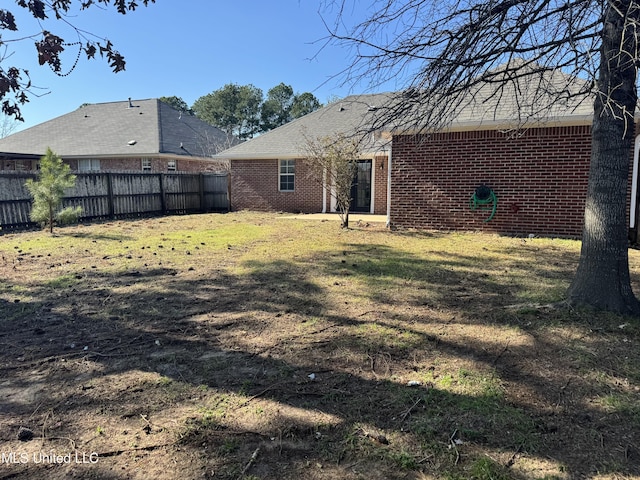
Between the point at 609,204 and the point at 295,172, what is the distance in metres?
13.9

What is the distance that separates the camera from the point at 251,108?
1736 inches

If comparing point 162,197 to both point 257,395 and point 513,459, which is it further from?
point 513,459

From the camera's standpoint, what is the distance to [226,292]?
542 centimetres

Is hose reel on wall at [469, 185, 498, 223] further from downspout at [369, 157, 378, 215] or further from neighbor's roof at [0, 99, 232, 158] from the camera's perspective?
neighbor's roof at [0, 99, 232, 158]

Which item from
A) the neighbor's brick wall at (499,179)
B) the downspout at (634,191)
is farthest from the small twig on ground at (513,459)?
the downspout at (634,191)

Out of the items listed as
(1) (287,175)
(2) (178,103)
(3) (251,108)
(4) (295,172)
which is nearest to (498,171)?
(4) (295,172)

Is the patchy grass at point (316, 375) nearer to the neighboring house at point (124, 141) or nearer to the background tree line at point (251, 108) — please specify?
the neighboring house at point (124, 141)

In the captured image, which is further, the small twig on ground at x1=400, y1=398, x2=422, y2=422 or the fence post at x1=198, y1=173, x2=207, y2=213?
the fence post at x1=198, y1=173, x2=207, y2=213

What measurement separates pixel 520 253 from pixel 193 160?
1887cm

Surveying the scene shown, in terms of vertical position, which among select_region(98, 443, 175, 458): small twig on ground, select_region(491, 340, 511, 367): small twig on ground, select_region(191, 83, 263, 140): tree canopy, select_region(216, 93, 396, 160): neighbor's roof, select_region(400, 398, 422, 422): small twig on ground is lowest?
select_region(98, 443, 175, 458): small twig on ground

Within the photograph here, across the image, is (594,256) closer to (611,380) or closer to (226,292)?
(611,380)

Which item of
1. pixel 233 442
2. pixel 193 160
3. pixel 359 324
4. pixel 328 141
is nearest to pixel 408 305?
pixel 359 324

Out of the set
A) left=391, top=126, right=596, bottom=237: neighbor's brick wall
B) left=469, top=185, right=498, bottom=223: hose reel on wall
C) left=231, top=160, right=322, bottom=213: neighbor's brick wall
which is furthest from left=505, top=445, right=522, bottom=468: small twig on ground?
left=231, top=160, right=322, bottom=213: neighbor's brick wall

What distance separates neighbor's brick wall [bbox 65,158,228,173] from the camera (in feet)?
69.9
